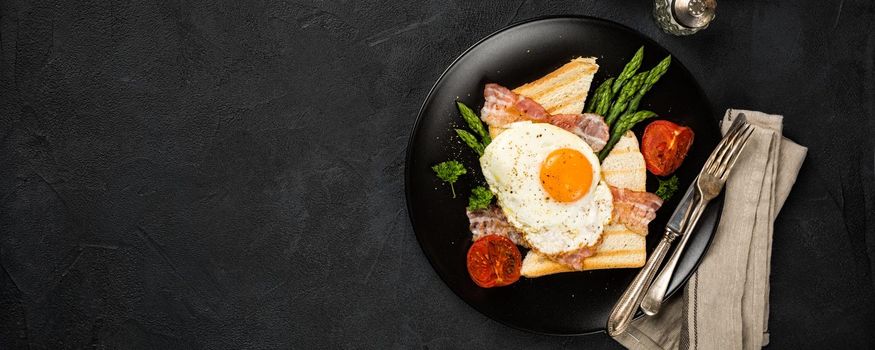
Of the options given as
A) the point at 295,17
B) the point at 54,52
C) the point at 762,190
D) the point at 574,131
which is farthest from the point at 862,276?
the point at 54,52

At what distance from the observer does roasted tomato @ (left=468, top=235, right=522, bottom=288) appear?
412cm

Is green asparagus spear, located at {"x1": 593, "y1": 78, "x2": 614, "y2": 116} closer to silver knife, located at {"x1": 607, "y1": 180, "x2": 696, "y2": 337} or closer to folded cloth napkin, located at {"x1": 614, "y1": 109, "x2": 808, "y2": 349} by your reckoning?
silver knife, located at {"x1": 607, "y1": 180, "x2": 696, "y2": 337}

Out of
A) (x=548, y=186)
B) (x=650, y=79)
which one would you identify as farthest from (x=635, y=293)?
(x=650, y=79)

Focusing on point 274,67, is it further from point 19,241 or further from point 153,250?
point 19,241

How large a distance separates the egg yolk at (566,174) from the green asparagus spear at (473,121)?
1.51 feet

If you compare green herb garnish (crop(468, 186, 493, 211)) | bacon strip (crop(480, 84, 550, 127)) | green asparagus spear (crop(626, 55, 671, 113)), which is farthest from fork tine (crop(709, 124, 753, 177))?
green herb garnish (crop(468, 186, 493, 211))

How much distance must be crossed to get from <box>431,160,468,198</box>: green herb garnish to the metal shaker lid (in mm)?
1894

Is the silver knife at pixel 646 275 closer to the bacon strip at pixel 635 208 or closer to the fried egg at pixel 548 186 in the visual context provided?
the bacon strip at pixel 635 208

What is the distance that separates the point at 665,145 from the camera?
4207mm

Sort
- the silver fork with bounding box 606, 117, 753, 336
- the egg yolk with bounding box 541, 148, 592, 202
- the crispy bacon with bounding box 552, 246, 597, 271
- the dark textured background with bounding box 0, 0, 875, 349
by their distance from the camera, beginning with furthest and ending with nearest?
the dark textured background with bounding box 0, 0, 875, 349, the crispy bacon with bounding box 552, 246, 597, 271, the silver fork with bounding box 606, 117, 753, 336, the egg yolk with bounding box 541, 148, 592, 202

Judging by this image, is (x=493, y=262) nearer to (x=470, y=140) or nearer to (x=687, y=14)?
(x=470, y=140)

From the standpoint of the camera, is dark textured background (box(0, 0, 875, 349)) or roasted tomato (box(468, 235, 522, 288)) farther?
dark textured background (box(0, 0, 875, 349))

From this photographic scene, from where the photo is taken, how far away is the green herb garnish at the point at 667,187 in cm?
427

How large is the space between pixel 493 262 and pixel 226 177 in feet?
6.72
